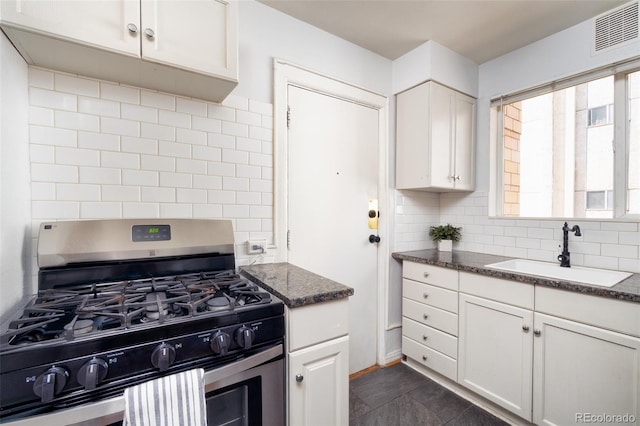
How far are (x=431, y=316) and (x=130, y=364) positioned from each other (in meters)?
1.88

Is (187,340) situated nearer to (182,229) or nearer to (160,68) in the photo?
(182,229)

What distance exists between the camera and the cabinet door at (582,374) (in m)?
1.25

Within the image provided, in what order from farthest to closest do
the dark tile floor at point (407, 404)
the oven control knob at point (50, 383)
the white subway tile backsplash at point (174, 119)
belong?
1. the dark tile floor at point (407, 404)
2. the white subway tile backsplash at point (174, 119)
3. the oven control knob at point (50, 383)

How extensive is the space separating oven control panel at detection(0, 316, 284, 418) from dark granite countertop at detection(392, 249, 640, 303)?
137 centimetres

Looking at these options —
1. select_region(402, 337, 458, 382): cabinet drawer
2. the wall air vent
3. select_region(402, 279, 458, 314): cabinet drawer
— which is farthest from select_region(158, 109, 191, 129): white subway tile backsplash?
the wall air vent

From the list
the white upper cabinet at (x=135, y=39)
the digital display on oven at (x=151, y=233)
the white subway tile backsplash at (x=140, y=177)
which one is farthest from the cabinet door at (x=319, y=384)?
the white upper cabinet at (x=135, y=39)

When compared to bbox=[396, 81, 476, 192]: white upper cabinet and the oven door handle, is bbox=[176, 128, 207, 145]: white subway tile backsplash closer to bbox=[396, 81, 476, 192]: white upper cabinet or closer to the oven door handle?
the oven door handle

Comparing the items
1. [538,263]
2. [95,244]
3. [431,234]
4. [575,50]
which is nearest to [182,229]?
[95,244]

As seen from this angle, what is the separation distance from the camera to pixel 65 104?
1206mm

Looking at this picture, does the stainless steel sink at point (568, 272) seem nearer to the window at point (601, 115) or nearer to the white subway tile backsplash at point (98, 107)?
the window at point (601, 115)

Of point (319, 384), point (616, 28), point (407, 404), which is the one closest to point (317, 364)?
point (319, 384)

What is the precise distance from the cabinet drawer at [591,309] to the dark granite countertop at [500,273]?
33 millimetres

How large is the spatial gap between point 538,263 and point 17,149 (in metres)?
2.94

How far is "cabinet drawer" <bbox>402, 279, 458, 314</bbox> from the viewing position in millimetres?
1900
